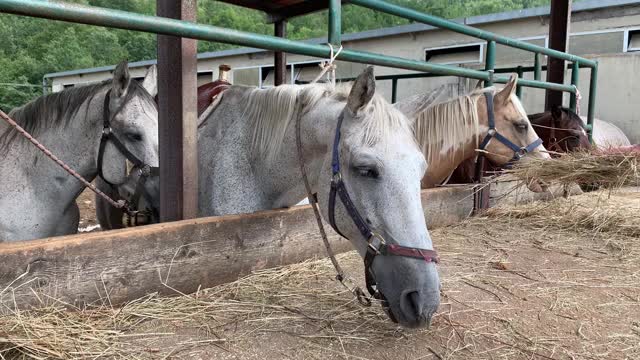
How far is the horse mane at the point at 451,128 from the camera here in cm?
362

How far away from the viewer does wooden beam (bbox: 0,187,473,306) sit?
150cm

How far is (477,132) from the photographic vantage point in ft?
11.9

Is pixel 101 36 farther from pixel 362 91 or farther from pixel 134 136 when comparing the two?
pixel 362 91

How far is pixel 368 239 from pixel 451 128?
7.55ft

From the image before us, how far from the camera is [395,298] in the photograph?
1.53 m

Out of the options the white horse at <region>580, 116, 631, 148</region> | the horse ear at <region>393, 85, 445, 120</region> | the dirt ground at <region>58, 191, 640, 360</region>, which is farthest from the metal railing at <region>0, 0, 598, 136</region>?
the white horse at <region>580, 116, 631, 148</region>

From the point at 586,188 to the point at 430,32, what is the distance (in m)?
7.80

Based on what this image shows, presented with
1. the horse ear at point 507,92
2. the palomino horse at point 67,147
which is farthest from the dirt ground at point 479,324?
the horse ear at point 507,92

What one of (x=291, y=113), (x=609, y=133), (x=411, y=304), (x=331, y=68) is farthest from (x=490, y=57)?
(x=609, y=133)

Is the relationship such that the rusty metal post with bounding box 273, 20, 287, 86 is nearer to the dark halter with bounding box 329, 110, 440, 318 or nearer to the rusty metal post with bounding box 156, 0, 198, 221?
the rusty metal post with bounding box 156, 0, 198, 221

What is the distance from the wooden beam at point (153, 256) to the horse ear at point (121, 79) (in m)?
1.03

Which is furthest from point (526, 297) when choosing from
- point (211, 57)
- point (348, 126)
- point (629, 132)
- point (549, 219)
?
point (211, 57)

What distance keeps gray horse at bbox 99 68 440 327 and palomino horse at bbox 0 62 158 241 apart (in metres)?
0.39

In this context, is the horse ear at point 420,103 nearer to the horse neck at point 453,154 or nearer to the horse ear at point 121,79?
the horse neck at point 453,154
